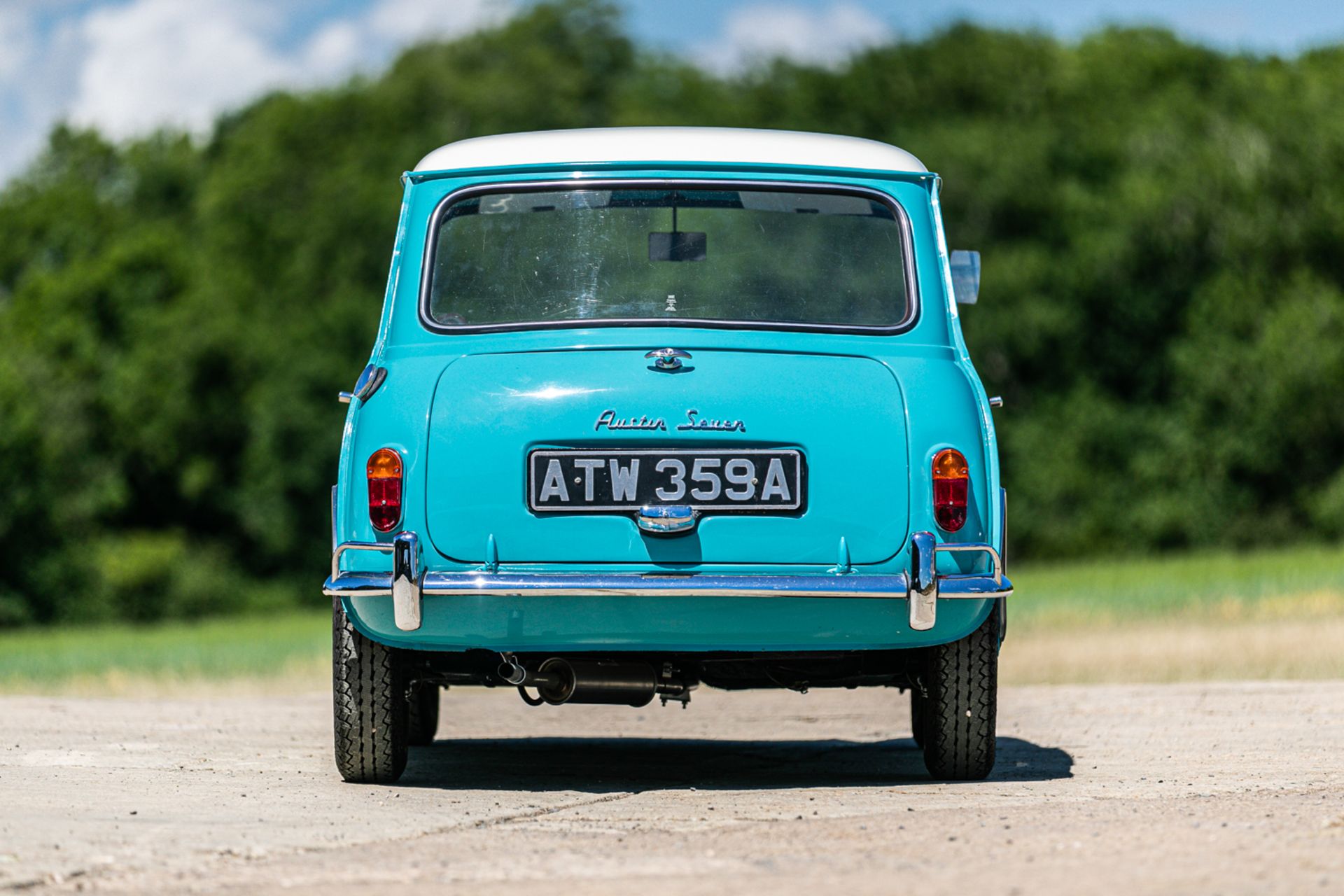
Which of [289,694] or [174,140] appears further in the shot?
[174,140]

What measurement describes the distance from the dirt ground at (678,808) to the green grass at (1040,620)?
6664 mm

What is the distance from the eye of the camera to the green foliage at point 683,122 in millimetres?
37438

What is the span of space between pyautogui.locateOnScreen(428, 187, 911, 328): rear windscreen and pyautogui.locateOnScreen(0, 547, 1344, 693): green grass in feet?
27.1

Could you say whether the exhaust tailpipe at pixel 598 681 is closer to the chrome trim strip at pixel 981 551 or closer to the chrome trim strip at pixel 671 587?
the chrome trim strip at pixel 671 587

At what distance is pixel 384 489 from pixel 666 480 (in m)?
0.92

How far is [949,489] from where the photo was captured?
20.0 ft

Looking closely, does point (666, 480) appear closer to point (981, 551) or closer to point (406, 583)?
point (406, 583)

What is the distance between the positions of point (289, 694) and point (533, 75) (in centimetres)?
5018

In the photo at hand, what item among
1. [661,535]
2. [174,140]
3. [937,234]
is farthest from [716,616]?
[174,140]

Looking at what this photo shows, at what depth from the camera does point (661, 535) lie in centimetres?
600

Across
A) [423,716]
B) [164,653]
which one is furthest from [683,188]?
[164,653]

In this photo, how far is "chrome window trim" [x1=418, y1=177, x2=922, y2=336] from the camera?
6.49 m

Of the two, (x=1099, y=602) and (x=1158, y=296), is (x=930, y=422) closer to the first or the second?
(x=1099, y=602)

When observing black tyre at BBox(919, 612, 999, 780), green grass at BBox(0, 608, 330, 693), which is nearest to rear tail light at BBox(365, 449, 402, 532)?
black tyre at BBox(919, 612, 999, 780)
